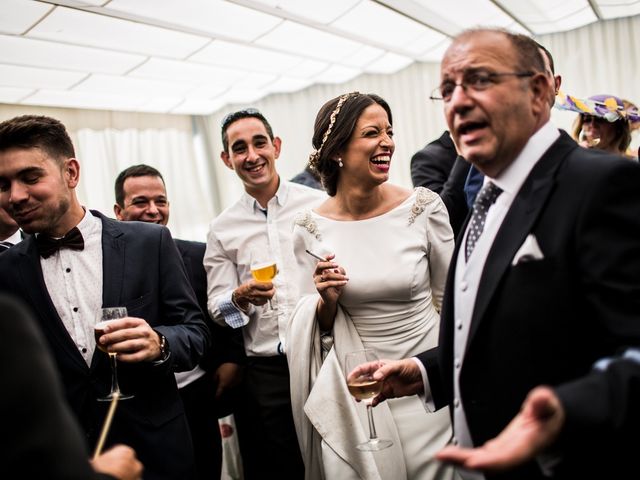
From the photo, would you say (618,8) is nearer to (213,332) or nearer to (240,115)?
(240,115)

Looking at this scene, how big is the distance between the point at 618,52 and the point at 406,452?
5.49 metres

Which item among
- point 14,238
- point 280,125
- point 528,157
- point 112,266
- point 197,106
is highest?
point 197,106

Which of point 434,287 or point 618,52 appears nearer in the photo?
point 434,287

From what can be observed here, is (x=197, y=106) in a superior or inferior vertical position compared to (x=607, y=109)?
superior

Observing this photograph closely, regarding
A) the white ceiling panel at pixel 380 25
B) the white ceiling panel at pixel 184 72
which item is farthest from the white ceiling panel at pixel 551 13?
the white ceiling panel at pixel 184 72

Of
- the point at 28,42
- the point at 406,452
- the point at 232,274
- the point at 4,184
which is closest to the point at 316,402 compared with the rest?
the point at 406,452

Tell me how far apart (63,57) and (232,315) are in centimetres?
320

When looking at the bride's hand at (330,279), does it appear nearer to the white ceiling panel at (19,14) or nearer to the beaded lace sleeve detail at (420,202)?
the beaded lace sleeve detail at (420,202)

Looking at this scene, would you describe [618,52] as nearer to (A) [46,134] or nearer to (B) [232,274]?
(B) [232,274]

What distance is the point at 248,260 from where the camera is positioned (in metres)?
3.02

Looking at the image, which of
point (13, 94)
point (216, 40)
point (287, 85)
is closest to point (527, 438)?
point (216, 40)

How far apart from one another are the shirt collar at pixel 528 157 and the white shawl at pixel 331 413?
3.62 feet

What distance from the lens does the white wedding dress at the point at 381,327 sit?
6.89 feet

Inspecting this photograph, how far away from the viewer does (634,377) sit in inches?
38.3
